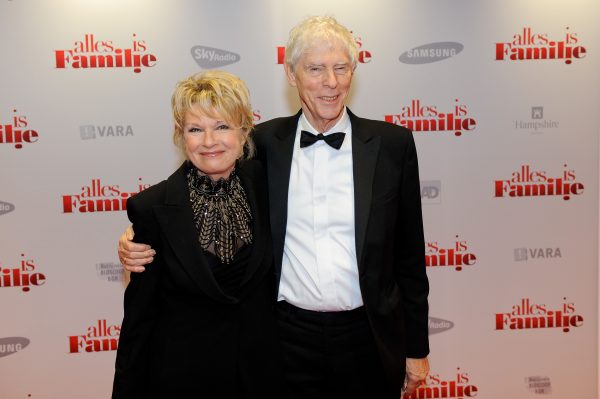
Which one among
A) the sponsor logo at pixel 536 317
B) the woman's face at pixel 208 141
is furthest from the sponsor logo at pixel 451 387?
the woman's face at pixel 208 141

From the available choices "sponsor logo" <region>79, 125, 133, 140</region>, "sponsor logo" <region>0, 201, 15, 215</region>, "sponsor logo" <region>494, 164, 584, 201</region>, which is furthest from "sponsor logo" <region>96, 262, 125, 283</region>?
"sponsor logo" <region>494, 164, 584, 201</region>

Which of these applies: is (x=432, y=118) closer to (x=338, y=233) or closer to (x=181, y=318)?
(x=338, y=233)

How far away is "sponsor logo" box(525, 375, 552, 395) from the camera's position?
3920 mm

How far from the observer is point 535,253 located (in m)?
3.82

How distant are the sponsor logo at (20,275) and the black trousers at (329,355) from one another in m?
1.93

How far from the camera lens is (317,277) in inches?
86.7

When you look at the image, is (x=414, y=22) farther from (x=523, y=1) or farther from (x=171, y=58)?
(x=171, y=58)

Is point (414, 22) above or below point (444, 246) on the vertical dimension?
above

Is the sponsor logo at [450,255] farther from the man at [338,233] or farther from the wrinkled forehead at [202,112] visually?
the wrinkled forehead at [202,112]

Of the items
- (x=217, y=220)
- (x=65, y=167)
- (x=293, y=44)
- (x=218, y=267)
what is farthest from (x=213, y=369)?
(x=65, y=167)

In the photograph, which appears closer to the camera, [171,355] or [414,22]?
[171,355]

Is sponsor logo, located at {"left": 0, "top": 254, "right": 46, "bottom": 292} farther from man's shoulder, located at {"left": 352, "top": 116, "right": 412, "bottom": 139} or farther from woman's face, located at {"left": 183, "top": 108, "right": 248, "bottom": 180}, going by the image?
man's shoulder, located at {"left": 352, "top": 116, "right": 412, "bottom": 139}

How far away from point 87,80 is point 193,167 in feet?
5.77

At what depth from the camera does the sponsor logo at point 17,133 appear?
3500mm
